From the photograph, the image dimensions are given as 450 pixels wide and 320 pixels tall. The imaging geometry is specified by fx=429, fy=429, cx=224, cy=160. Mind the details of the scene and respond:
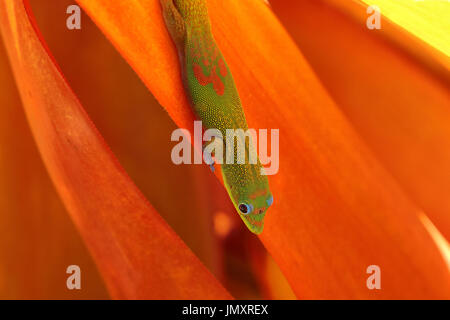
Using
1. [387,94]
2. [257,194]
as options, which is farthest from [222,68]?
[387,94]

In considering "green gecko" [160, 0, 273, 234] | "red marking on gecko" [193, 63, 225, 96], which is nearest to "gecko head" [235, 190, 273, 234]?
"green gecko" [160, 0, 273, 234]

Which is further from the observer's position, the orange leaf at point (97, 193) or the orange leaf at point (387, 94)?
the orange leaf at point (387, 94)

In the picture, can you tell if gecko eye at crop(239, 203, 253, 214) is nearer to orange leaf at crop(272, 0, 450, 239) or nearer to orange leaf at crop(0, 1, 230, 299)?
orange leaf at crop(0, 1, 230, 299)

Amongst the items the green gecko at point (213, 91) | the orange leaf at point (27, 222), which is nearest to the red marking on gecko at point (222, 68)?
the green gecko at point (213, 91)

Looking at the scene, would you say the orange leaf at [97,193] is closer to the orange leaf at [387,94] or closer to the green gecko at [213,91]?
the green gecko at [213,91]
